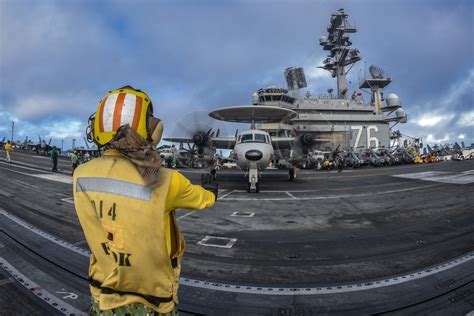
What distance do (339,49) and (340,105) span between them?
16.4m

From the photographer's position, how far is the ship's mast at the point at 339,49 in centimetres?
7000

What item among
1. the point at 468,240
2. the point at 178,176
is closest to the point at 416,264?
the point at 468,240

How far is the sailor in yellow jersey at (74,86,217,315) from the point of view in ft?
5.59

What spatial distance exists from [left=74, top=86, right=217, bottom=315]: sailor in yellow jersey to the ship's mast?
3010 inches

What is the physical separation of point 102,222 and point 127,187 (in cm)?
28

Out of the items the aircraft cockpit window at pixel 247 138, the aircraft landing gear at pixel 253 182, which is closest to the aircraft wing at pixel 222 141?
the aircraft cockpit window at pixel 247 138

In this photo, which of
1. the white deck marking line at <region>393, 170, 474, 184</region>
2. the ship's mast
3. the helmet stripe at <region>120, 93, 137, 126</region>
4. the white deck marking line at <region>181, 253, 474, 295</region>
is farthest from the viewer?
the ship's mast

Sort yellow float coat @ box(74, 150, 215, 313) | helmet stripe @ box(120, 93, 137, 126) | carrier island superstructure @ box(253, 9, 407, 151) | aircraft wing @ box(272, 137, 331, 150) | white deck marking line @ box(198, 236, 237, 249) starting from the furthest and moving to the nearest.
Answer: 1. carrier island superstructure @ box(253, 9, 407, 151)
2. aircraft wing @ box(272, 137, 331, 150)
3. white deck marking line @ box(198, 236, 237, 249)
4. helmet stripe @ box(120, 93, 137, 126)
5. yellow float coat @ box(74, 150, 215, 313)

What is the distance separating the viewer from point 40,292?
12.2 feet

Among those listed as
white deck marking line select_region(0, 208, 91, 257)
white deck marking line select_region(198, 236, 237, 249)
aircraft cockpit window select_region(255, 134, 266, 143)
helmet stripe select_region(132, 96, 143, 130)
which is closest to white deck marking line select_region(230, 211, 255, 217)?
white deck marking line select_region(198, 236, 237, 249)

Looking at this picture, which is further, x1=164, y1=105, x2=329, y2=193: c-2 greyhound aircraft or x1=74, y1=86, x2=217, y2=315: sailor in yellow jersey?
x1=164, y1=105, x2=329, y2=193: c-2 greyhound aircraft

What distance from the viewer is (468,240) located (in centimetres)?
609

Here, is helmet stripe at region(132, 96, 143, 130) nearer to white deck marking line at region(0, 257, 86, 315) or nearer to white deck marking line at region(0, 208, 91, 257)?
white deck marking line at region(0, 257, 86, 315)

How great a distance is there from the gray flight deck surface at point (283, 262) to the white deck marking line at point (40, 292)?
0.6 inches
